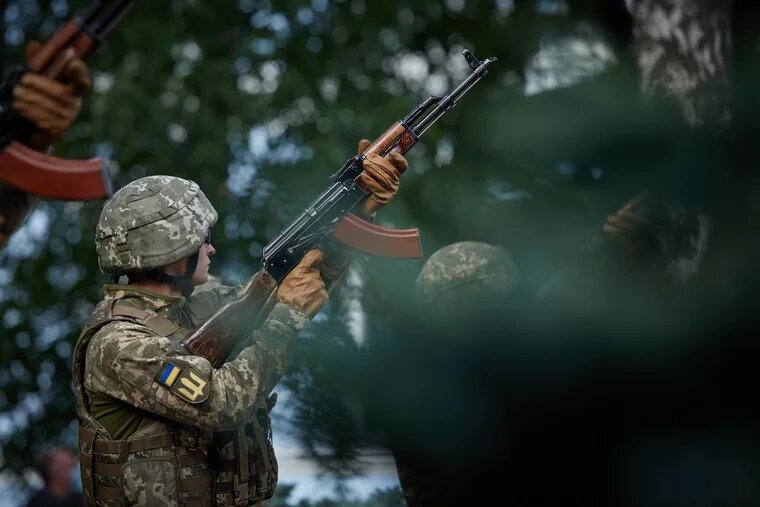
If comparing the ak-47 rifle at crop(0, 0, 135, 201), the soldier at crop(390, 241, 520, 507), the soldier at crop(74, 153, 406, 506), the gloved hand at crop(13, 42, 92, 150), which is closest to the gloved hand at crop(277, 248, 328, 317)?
the soldier at crop(74, 153, 406, 506)

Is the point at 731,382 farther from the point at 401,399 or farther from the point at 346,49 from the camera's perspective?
the point at 346,49

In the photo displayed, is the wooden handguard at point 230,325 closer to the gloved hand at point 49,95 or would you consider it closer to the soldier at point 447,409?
the soldier at point 447,409

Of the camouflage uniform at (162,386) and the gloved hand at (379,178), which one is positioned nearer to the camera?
the camouflage uniform at (162,386)

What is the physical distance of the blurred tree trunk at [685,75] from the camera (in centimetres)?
323

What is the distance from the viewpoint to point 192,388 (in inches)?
135

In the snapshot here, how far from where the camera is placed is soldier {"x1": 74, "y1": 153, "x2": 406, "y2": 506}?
3480 mm

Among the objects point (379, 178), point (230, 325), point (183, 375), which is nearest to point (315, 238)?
point (379, 178)

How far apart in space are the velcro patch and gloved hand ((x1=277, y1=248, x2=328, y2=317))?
416mm

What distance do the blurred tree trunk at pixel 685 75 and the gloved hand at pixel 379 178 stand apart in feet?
2.84

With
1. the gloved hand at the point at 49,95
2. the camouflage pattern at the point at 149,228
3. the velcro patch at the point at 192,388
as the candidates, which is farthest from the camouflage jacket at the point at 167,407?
the gloved hand at the point at 49,95

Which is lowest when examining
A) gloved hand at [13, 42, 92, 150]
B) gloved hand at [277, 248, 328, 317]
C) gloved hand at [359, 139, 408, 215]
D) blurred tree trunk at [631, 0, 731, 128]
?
gloved hand at [277, 248, 328, 317]

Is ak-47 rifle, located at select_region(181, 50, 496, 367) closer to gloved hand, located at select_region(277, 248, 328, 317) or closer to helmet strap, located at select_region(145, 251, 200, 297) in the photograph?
gloved hand, located at select_region(277, 248, 328, 317)

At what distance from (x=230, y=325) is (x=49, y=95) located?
0.98 m

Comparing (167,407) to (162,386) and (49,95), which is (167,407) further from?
(49,95)
